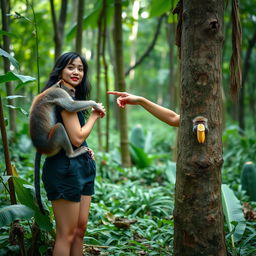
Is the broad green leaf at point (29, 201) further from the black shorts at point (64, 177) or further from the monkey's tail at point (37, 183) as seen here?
the black shorts at point (64, 177)

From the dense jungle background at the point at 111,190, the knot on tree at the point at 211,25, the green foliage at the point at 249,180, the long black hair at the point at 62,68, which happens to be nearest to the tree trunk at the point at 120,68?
the dense jungle background at the point at 111,190

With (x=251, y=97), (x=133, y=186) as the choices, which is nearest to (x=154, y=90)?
(x=251, y=97)

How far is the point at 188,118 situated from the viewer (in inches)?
82.0

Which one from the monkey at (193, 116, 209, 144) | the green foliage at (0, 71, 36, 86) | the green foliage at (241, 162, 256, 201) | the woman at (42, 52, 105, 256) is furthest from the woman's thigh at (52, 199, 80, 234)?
the green foliage at (241, 162, 256, 201)

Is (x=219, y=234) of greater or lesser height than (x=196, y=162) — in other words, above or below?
below

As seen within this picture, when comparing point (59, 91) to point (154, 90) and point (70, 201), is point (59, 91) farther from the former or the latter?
point (154, 90)

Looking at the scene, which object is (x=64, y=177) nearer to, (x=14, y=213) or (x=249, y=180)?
(x=14, y=213)

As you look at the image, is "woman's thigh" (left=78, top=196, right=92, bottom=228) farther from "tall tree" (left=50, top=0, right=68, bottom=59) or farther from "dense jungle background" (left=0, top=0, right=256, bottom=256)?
"tall tree" (left=50, top=0, right=68, bottom=59)

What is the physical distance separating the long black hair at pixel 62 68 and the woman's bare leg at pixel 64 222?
0.82m

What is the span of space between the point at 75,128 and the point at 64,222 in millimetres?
625

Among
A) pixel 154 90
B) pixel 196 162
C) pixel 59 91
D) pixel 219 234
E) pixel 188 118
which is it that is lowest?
pixel 219 234

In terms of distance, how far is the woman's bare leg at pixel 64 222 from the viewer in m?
2.16

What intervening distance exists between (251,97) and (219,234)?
10.5 m

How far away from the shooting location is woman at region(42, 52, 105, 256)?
7.06ft
